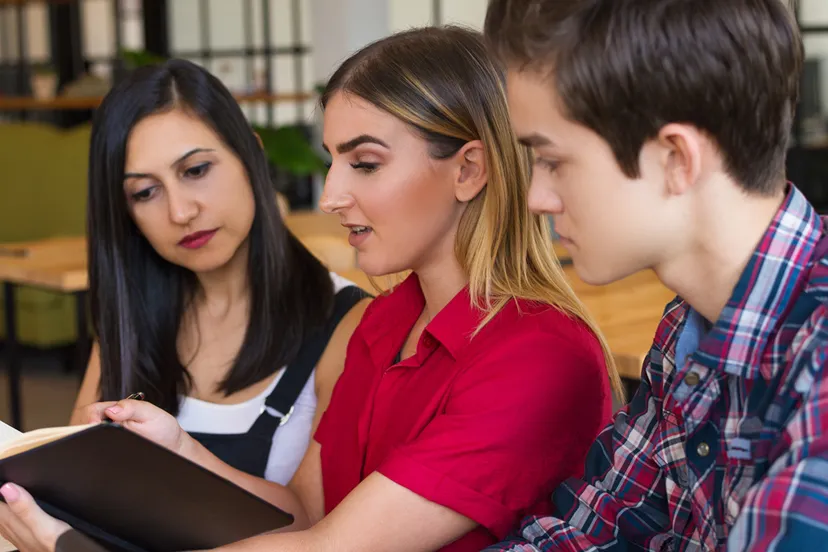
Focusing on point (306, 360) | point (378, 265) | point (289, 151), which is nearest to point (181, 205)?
point (306, 360)

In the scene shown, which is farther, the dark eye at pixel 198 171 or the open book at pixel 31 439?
the dark eye at pixel 198 171

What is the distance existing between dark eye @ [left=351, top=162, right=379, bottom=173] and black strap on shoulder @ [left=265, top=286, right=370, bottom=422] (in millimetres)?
516

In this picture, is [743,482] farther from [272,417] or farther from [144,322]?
[144,322]

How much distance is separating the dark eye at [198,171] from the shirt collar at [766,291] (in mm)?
1047

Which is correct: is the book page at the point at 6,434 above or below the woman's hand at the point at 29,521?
above

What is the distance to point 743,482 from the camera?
2.97 ft

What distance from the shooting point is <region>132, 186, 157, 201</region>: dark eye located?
1.75m

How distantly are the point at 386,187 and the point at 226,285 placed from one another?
66 cm

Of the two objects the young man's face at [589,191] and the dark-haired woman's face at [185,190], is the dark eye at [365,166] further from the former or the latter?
the dark-haired woman's face at [185,190]

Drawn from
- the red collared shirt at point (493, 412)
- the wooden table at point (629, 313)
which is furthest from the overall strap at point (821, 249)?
the wooden table at point (629, 313)

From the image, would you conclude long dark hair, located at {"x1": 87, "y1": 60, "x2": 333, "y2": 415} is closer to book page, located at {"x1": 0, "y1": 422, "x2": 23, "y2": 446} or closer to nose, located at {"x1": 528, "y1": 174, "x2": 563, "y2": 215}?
book page, located at {"x1": 0, "y1": 422, "x2": 23, "y2": 446}

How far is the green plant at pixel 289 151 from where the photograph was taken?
15.2 ft

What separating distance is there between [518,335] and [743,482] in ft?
1.10

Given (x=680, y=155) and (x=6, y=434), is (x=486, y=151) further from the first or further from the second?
(x=6, y=434)
